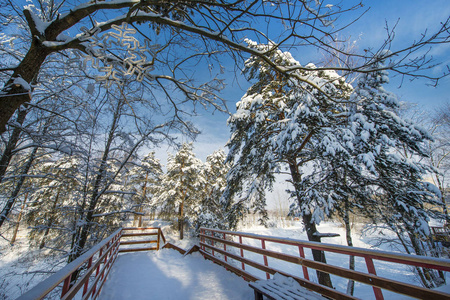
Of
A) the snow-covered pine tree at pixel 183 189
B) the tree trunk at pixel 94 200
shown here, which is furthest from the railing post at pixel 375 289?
the snow-covered pine tree at pixel 183 189

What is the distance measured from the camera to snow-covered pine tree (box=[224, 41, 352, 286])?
611cm

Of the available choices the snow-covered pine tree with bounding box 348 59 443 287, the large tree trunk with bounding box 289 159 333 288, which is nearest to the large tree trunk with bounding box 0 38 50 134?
the snow-covered pine tree with bounding box 348 59 443 287

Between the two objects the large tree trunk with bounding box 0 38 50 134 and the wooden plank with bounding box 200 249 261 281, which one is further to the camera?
the wooden plank with bounding box 200 249 261 281

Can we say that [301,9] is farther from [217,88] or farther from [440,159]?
[440,159]

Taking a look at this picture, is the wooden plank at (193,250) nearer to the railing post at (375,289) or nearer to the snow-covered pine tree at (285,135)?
the snow-covered pine tree at (285,135)

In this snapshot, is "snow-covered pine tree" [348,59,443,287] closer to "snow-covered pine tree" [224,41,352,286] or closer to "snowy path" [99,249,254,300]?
"snow-covered pine tree" [224,41,352,286]

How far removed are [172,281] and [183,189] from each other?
54.6 feet

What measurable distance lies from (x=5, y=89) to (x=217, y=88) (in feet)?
9.40

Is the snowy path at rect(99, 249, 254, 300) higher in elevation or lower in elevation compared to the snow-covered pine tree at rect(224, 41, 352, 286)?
lower

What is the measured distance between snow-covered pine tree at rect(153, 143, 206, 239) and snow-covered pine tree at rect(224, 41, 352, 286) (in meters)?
11.8

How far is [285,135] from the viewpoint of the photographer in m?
6.21

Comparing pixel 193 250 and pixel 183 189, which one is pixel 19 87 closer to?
pixel 193 250

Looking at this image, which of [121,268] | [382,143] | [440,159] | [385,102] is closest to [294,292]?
[121,268]

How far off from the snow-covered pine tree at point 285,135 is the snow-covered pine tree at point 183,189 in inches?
465
